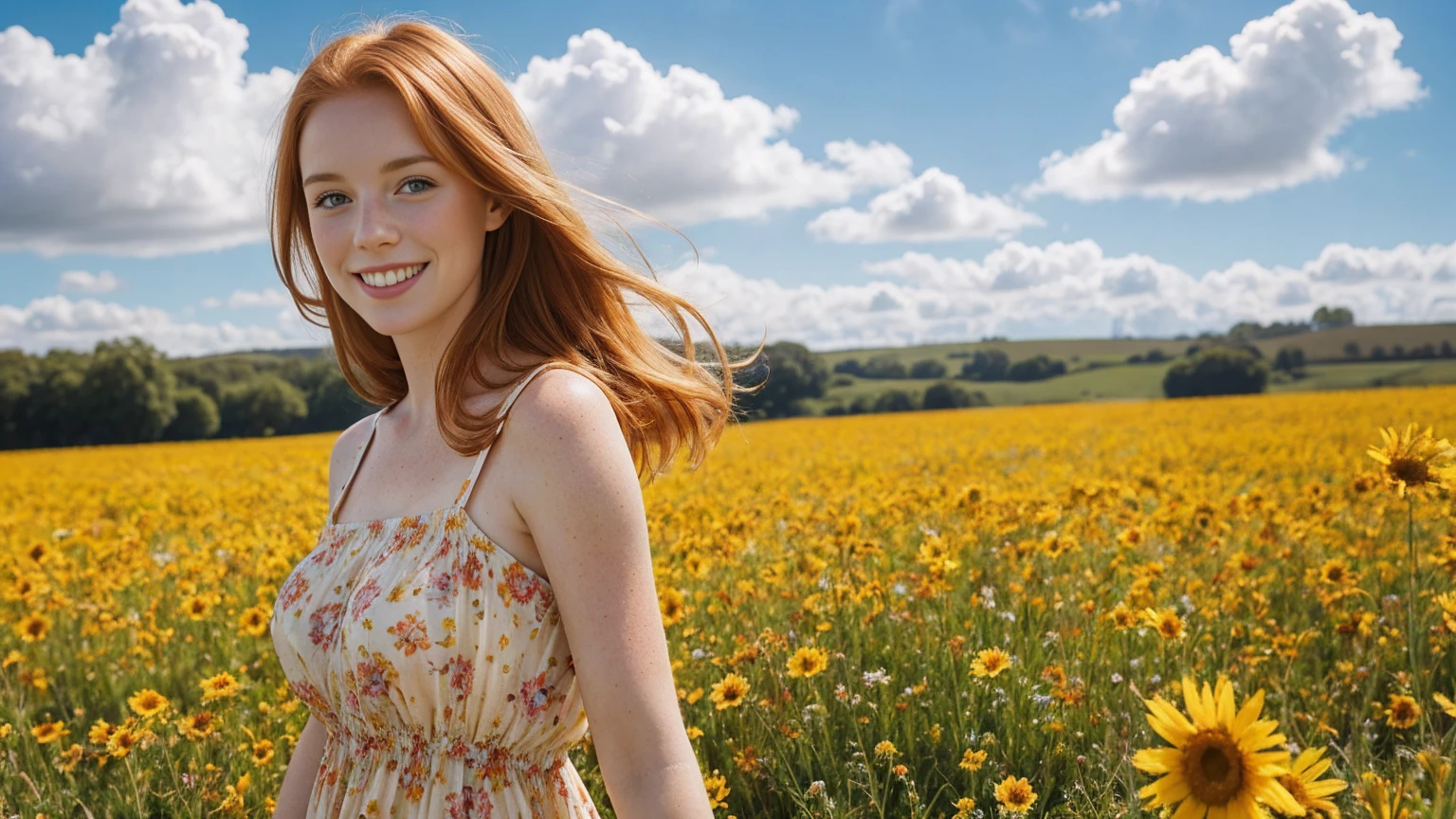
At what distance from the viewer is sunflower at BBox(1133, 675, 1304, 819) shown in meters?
1.02

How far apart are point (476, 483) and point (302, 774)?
0.87 meters

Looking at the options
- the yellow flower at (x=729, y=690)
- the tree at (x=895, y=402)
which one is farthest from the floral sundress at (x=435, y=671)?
the tree at (x=895, y=402)

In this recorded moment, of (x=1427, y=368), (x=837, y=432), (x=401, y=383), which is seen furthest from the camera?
(x=1427, y=368)

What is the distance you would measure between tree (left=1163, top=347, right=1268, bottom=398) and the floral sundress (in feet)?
181

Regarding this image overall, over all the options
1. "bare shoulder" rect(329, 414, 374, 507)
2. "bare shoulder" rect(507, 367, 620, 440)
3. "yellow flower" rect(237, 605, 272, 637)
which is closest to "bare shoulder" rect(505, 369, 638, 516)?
"bare shoulder" rect(507, 367, 620, 440)

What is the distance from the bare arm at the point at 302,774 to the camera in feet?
6.61

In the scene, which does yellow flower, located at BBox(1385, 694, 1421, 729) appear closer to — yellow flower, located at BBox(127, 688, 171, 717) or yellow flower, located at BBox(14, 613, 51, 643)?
yellow flower, located at BBox(127, 688, 171, 717)

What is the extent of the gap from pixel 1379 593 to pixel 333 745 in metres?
4.21

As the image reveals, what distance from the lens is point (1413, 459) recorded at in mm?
2285

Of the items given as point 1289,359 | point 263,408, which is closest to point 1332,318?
point 1289,359

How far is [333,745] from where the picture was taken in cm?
193

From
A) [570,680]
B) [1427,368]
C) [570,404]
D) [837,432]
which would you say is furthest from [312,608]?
[1427,368]

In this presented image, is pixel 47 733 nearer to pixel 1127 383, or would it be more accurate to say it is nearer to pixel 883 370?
pixel 1127 383

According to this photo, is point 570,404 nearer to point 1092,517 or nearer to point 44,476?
point 1092,517
